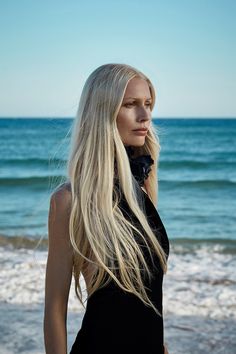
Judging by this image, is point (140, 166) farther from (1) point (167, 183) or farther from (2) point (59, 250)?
(1) point (167, 183)

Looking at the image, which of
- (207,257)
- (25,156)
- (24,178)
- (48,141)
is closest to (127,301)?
(207,257)

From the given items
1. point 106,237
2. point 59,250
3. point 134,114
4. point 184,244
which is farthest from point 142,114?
point 184,244

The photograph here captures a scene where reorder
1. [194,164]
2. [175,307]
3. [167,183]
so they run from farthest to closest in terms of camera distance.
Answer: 1. [194,164]
2. [167,183]
3. [175,307]

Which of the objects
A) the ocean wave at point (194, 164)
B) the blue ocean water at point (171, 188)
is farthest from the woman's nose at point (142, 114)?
the ocean wave at point (194, 164)

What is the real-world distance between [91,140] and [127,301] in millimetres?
590

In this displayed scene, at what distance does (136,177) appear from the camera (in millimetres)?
2244

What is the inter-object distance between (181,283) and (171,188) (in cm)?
1103

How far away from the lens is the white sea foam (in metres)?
5.40

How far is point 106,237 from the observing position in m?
2.01

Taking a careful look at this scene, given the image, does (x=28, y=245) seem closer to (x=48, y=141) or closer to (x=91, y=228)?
(x=91, y=228)

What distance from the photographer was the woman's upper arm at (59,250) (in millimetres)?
1953

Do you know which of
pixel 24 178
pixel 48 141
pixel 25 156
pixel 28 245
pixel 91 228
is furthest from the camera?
pixel 48 141

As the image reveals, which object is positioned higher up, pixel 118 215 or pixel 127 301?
pixel 118 215

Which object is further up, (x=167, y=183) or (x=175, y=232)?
(x=175, y=232)
